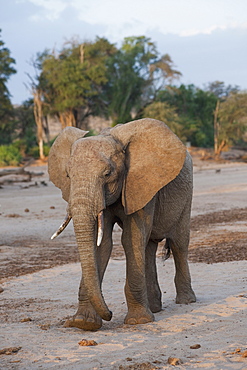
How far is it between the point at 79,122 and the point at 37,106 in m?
4.97

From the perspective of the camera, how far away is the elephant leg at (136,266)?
553cm

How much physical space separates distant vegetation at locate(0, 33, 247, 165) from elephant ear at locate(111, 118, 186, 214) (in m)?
39.5

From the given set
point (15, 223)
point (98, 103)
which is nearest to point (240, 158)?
point (98, 103)

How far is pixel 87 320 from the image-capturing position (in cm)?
536

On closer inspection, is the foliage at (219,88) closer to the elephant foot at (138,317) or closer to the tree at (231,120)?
the tree at (231,120)

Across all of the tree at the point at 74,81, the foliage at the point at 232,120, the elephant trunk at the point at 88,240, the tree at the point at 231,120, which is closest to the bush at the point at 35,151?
the tree at the point at 74,81

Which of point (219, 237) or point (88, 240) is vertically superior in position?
point (88, 240)

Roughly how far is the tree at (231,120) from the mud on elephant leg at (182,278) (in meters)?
40.4

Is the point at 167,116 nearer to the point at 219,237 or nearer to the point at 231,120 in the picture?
the point at 231,120

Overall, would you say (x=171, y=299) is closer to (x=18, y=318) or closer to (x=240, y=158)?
(x=18, y=318)

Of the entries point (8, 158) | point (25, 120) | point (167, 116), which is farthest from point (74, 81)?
point (8, 158)

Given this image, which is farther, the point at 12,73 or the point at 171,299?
the point at 12,73

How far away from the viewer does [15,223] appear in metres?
14.3

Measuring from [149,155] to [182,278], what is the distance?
1741 millimetres
